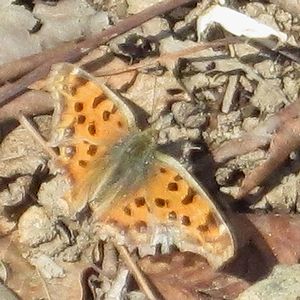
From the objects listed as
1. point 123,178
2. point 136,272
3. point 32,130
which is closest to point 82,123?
point 123,178

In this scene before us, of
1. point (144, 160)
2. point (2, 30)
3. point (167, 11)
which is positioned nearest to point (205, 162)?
point (144, 160)

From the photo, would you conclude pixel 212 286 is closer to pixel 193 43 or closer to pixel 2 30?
pixel 193 43

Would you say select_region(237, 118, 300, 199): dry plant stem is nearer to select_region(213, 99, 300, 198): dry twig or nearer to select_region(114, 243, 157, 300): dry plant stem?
select_region(213, 99, 300, 198): dry twig

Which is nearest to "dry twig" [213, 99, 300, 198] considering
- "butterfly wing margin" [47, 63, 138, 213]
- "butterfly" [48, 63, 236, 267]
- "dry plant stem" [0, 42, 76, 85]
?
"butterfly" [48, 63, 236, 267]

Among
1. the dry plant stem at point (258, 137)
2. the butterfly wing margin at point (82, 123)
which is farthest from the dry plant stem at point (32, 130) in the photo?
the dry plant stem at point (258, 137)

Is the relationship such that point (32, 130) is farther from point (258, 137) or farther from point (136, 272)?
point (258, 137)

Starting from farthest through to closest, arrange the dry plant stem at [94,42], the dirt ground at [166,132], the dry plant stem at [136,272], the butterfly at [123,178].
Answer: the dry plant stem at [94,42] < the dirt ground at [166,132] < the dry plant stem at [136,272] < the butterfly at [123,178]

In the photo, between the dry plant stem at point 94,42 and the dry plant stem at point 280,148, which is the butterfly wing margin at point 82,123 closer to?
the dry plant stem at point 94,42
